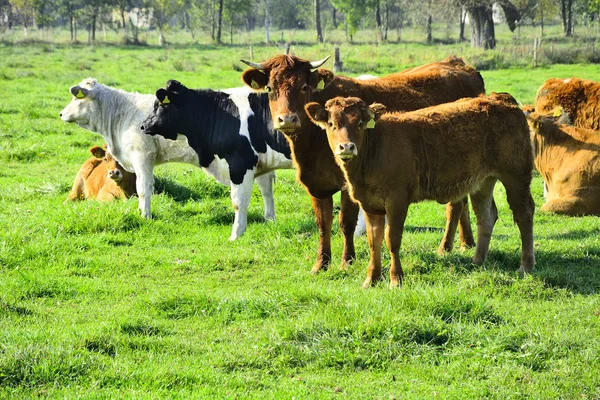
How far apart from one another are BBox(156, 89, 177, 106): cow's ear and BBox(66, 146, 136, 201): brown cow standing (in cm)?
203

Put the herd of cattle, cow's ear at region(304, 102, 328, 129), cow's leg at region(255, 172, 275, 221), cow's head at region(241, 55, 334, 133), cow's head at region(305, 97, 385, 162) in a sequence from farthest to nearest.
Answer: cow's leg at region(255, 172, 275, 221) → cow's head at region(241, 55, 334, 133) → the herd of cattle → cow's ear at region(304, 102, 328, 129) → cow's head at region(305, 97, 385, 162)

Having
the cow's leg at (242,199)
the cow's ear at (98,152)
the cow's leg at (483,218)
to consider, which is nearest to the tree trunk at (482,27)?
the cow's ear at (98,152)

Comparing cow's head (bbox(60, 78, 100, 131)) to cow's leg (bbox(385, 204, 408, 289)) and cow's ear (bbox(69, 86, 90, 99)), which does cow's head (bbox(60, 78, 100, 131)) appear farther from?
cow's leg (bbox(385, 204, 408, 289))

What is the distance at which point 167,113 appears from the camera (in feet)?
35.6

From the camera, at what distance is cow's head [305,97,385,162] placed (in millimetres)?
7156

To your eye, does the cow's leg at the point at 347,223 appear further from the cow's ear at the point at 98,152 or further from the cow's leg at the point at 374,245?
the cow's ear at the point at 98,152

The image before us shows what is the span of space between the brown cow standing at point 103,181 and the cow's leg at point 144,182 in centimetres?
92

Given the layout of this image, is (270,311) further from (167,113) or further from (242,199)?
(167,113)

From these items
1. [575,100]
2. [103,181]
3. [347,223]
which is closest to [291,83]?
[347,223]

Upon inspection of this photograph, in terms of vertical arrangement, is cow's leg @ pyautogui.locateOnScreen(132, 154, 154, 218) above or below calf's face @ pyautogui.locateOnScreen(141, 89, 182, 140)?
below

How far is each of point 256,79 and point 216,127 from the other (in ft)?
6.52

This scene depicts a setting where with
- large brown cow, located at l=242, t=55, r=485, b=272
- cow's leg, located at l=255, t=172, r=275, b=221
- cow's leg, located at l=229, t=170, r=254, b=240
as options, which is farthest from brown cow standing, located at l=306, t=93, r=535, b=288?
cow's leg, located at l=255, t=172, r=275, b=221

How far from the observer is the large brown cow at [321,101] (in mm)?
8336

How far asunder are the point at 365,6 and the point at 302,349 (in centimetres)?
5863
